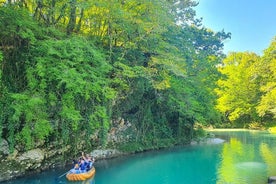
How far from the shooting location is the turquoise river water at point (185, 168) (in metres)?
14.1

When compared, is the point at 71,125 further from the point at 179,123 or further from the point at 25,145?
the point at 179,123

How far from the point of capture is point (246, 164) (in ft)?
57.8

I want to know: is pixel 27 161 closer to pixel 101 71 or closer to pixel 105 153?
pixel 101 71

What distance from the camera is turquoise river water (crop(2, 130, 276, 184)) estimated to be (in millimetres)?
14113

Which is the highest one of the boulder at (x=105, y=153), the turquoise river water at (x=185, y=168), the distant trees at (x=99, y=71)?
the distant trees at (x=99, y=71)

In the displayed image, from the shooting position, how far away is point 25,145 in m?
13.5

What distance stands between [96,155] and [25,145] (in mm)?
5677

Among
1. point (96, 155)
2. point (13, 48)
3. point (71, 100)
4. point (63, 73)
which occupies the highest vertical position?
point (13, 48)

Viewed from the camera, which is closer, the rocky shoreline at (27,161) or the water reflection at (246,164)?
the rocky shoreline at (27,161)

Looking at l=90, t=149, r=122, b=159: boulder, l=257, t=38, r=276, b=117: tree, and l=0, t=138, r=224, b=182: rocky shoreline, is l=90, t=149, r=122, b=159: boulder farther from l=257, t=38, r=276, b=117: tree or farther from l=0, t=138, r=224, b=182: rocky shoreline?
l=257, t=38, r=276, b=117: tree

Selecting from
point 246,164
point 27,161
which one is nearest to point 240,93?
point 246,164

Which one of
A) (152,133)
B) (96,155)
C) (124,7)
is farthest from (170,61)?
(96,155)

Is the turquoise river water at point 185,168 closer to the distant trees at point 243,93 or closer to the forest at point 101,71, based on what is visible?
the forest at point 101,71

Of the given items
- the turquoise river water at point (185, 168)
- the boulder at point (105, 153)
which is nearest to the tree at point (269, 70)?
the turquoise river water at point (185, 168)
